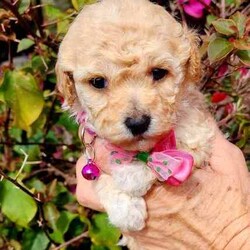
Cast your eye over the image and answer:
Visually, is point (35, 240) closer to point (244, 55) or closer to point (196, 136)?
point (196, 136)

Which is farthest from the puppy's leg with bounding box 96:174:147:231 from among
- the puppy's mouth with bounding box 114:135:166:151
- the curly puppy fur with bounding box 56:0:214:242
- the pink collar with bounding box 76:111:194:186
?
the puppy's mouth with bounding box 114:135:166:151

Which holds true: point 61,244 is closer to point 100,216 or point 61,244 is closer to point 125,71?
point 100,216

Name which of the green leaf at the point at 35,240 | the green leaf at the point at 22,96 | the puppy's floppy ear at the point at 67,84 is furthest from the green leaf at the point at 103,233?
the puppy's floppy ear at the point at 67,84

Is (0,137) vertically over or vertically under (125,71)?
under

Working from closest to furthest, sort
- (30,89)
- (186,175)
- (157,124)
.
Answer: (157,124), (186,175), (30,89)

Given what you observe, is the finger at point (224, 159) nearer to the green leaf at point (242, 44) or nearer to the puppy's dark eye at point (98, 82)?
the green leaf at point (242, 44)

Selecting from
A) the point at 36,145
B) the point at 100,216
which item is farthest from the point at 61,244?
the point at 36,145

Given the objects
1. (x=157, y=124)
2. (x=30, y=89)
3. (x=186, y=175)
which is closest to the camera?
(x=157, y=124)
